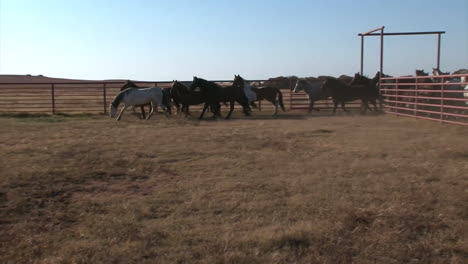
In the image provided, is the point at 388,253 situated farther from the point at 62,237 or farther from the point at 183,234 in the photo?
the point at 62,237

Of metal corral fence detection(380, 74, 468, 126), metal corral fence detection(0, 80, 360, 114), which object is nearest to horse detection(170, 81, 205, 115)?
metal corral fence detection(0, 80, 360, 114)

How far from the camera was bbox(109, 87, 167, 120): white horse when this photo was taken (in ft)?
46.4

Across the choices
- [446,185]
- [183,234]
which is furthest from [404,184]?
[183,234]

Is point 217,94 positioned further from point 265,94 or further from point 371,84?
point 371,84

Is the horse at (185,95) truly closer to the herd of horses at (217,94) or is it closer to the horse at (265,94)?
the herd of horses at (217,94)

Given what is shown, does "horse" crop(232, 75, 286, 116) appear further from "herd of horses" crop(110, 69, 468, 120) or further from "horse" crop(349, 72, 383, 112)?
"horse" crop(349, 72, 383, 112)

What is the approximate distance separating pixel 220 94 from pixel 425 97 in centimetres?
677

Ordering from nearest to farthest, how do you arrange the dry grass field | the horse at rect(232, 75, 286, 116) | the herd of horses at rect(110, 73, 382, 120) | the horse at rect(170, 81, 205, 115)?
the dry grass field, the herd of horses at rect(110, 73, 382, 120), the horse at rect(170, 81, 205, 115), the horse at rect(232, 75, 286, 116)

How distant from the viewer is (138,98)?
14.2 meters

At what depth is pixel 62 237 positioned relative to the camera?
11.7ft

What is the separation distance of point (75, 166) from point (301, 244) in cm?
422

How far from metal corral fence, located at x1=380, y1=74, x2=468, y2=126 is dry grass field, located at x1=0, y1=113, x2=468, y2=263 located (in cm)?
481

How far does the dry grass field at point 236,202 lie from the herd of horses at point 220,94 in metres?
6.29

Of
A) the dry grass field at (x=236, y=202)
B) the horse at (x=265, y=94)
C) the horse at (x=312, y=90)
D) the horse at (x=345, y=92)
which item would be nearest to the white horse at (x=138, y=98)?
the horse at (x=265, y=94)
